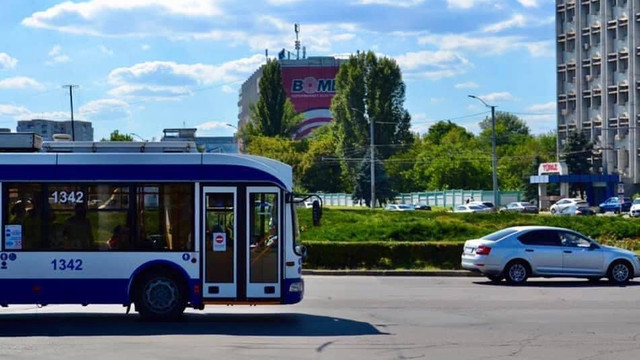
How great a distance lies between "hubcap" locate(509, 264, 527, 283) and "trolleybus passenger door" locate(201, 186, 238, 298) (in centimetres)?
1123

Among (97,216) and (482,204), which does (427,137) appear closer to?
(482,204)

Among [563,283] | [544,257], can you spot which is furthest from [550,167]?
[544,257]

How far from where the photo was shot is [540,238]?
28391 millimetres

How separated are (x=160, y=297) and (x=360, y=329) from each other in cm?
344

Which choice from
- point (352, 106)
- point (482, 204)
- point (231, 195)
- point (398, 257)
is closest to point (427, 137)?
point (352, 106)

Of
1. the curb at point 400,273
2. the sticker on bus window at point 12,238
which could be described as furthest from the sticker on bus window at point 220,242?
the curb at point 400,273

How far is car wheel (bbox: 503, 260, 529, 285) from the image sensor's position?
28.1 m

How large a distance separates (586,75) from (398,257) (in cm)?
7936

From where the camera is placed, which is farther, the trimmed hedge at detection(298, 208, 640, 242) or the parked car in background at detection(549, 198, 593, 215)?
the parked car in background at detection(549, 198, 593, 215)

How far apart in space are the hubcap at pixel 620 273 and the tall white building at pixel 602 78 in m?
70.6

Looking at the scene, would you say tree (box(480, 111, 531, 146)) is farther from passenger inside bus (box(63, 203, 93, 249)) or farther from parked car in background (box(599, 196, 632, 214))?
passenger inside bus (box(63, 203, 93, 249))

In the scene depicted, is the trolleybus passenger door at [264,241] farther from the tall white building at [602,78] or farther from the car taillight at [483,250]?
the tall white building at [602,78]

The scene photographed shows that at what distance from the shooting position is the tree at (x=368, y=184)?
10380 cm

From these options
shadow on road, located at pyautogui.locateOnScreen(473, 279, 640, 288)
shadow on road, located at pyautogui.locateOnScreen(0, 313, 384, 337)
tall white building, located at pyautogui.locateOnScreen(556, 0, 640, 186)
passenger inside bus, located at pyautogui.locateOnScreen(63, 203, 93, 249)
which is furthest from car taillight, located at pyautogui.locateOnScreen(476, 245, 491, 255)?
tall white building, located at pyautogui.locateOnScreen(556, 0, 640, 186)
